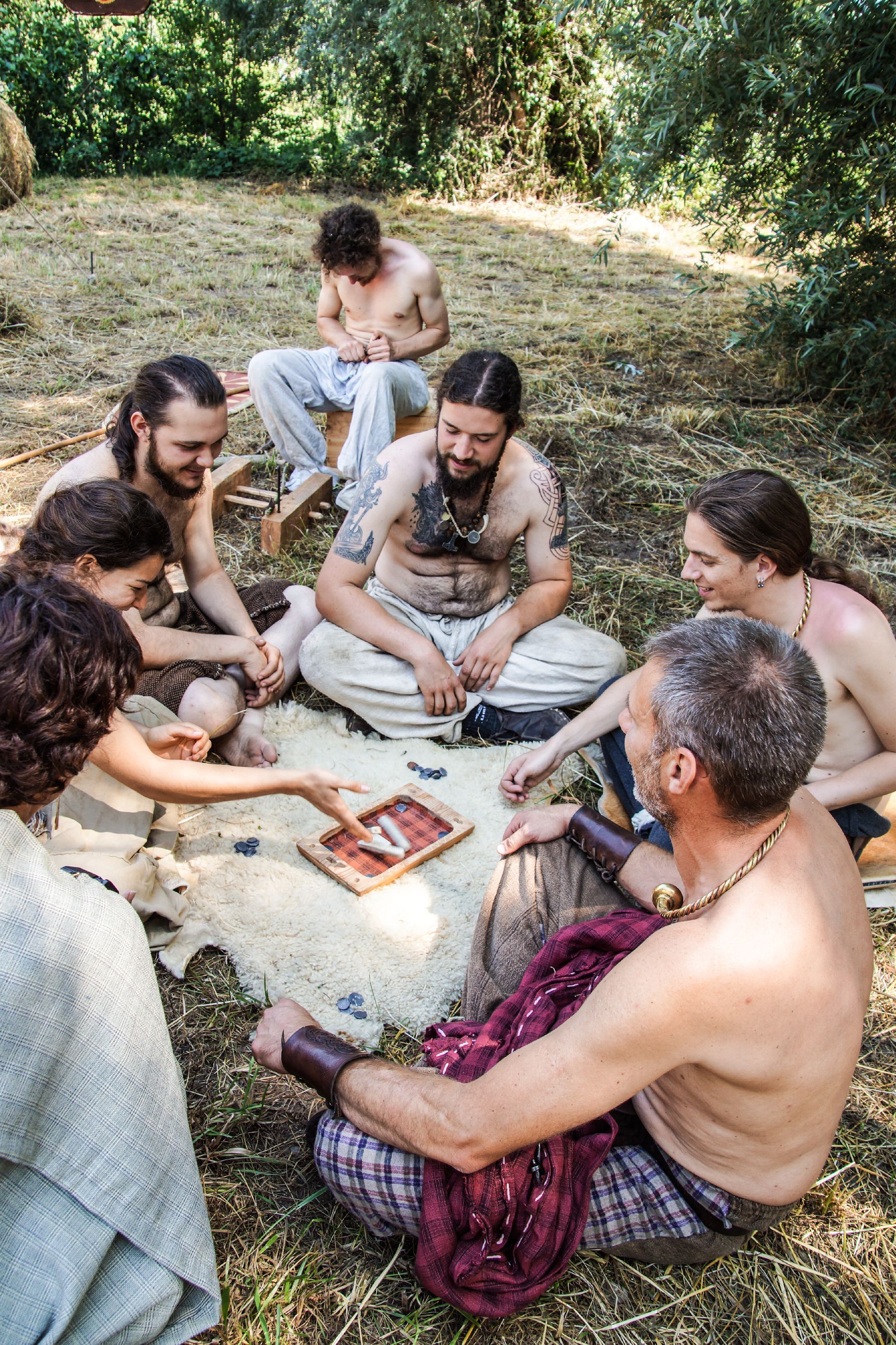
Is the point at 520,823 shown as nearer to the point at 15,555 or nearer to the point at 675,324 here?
the point at 15,555

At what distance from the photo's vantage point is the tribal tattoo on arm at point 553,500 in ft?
13.9

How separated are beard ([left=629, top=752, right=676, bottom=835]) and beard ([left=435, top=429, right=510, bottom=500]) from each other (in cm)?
231

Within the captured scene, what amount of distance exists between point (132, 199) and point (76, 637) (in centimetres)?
1287

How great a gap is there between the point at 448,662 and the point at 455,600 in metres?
0.32

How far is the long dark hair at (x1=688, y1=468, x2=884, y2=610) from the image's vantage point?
117 inches

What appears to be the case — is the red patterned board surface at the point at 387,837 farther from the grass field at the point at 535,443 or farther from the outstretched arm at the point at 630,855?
the grass field at the point at 535,443

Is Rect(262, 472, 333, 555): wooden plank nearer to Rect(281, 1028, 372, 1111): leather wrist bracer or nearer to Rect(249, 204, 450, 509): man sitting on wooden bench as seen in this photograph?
Rect(249, 204, 450, 509): man sitting on wooden bench

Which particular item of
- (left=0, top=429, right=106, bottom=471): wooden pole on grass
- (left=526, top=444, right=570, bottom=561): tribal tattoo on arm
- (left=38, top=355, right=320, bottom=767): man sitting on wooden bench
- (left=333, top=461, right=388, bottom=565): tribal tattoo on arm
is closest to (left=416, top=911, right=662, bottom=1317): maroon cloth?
(left=38, top=355, right=320, bottom=767): man sitting on wooden bench

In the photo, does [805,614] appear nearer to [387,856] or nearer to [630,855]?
[630,855]

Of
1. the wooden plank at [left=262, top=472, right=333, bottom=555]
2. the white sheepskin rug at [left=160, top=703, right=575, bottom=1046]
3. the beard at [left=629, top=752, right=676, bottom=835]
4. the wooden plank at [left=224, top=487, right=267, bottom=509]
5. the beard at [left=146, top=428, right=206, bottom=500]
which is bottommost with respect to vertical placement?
the white sheepskin rug at [left=160, top=703, right=575, bottom=1046]

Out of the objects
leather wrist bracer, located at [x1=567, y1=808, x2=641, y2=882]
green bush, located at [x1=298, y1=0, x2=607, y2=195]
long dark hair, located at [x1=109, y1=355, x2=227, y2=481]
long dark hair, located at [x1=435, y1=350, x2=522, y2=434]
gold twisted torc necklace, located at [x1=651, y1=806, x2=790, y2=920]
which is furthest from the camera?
green bush, located at [x1=298, y1=0, x2=607, y2=195]

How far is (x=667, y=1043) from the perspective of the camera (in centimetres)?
168

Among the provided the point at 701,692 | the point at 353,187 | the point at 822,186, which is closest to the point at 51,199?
the point at 353,187

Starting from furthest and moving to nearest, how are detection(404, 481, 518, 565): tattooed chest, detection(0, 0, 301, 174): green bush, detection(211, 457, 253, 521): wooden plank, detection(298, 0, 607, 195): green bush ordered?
detection(0, 0, 301, 174): green bush < detection(298, 0, 607, 195): green bush < detection(211, 457, 253, 521): wooden plank < detection(404, 481, 518, 565): tattooed chest
